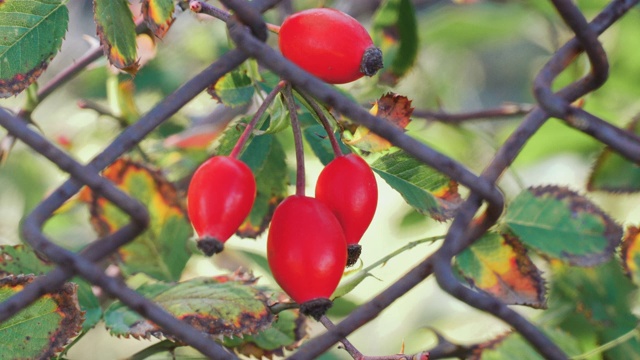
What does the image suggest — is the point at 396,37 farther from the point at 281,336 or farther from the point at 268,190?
the point at 281,336

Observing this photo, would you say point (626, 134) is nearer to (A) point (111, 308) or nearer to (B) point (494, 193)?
(B) point (494, 193)

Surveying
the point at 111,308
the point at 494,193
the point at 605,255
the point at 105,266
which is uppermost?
the point at 494,193

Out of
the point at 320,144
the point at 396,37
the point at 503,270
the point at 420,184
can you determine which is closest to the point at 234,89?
the point at 320,144

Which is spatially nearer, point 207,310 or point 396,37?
point 207,310

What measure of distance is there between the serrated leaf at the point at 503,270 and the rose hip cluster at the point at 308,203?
0.56ft

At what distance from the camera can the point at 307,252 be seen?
59cm

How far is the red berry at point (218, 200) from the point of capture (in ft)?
1.91

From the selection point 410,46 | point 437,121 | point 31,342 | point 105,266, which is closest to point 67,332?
point 31,342

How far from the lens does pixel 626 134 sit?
2.44 ft

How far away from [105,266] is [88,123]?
1.42ft

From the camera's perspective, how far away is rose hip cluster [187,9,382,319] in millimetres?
588

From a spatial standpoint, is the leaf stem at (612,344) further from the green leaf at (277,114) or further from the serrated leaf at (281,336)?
the green leaf at (277,114)

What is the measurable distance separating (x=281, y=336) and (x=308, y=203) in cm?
24

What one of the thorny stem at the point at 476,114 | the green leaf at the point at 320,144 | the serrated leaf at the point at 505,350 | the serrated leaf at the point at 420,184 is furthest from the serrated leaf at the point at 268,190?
the thorny stem at the point at 476,114
